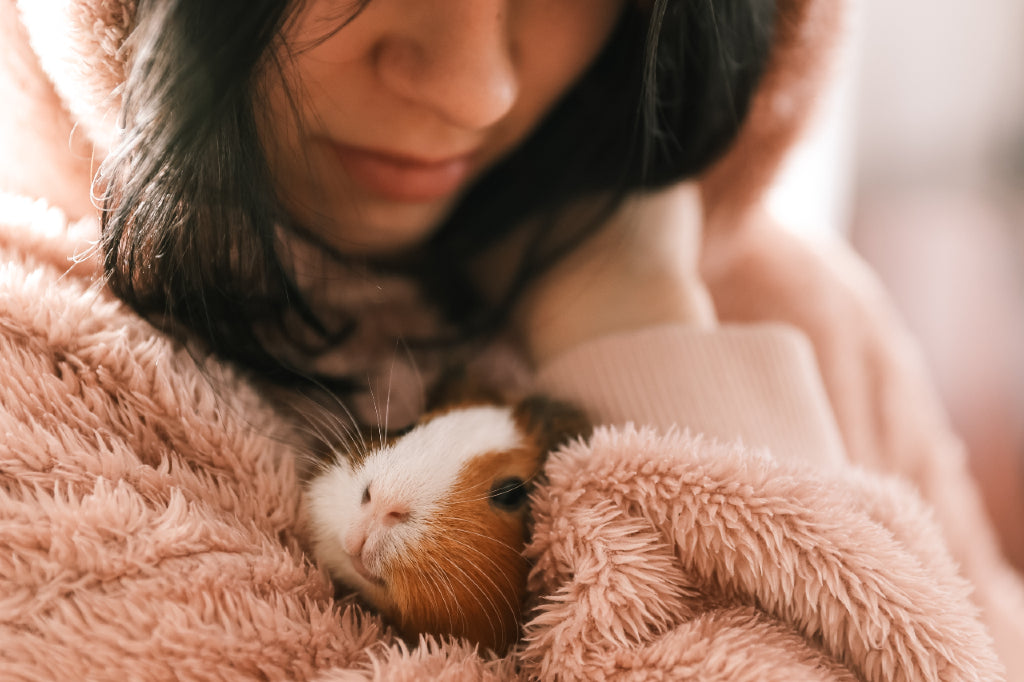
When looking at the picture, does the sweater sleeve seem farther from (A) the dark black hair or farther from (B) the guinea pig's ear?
(A) the dark black hair

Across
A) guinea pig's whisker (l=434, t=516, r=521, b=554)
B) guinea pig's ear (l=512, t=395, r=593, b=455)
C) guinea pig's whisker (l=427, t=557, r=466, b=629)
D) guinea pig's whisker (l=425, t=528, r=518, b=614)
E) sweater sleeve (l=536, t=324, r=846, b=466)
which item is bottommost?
guinea pig's whisker (l=427, t=557, r=466, b=629)

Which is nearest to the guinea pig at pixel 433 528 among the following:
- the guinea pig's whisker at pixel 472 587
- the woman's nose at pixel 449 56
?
the guinea pig's whisker at pixel 472 587

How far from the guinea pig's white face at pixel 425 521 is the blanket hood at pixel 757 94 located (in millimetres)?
298

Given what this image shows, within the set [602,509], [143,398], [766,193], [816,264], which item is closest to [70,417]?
[143,398]

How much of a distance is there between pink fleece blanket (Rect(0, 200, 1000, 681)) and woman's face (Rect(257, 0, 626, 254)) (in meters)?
0.20

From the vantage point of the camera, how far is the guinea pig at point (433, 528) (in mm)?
476

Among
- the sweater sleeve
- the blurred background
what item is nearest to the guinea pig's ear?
the sweater sleeve

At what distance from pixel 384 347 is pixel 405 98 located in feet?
0.79

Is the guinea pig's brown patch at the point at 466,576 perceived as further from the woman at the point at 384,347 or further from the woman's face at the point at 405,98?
the woman's face at the point at 405,98

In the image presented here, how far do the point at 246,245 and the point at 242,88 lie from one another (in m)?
0.11

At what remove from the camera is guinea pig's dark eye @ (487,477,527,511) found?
0.52 meters

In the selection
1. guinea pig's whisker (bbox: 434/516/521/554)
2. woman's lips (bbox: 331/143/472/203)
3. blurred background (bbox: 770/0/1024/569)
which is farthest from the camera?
blurred background (bbox: 770/0/1024/569)

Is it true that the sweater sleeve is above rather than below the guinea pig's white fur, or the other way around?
above

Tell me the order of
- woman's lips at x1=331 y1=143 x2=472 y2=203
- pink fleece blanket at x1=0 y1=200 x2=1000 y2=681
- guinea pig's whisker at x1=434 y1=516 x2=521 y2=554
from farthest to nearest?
woman's lips at x1=331 y1=143 x2=472 y2=203, guinea pig's whisker at x1=434 y1=516 x2=521 y2=554, pink fleece blanket at x1=0 y1=200 x2=1000 y2=681
